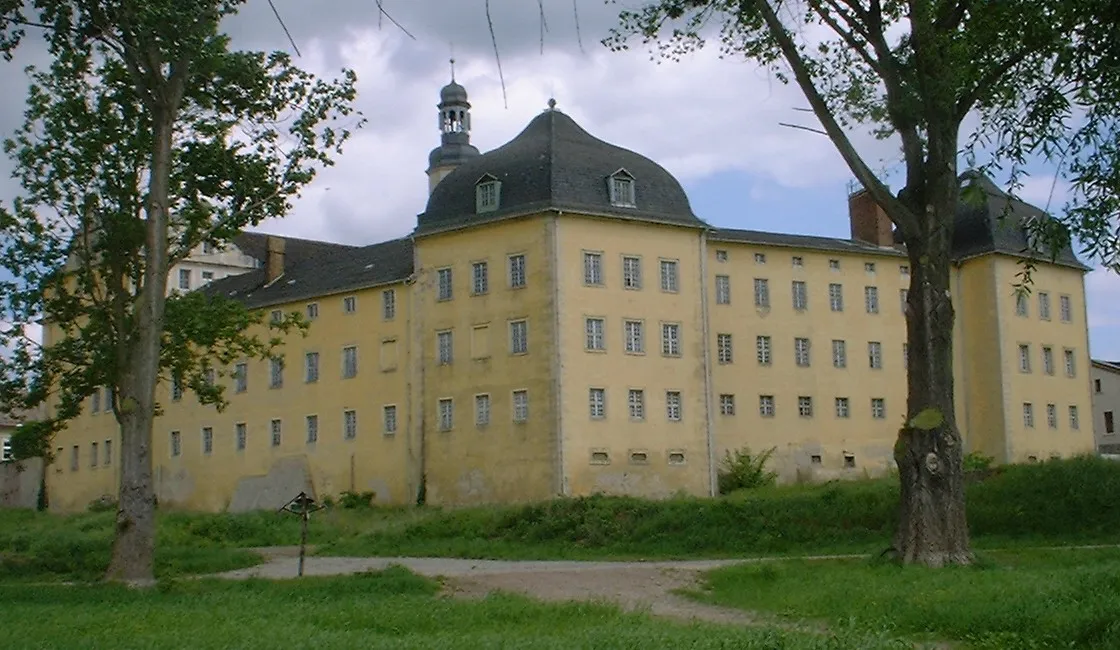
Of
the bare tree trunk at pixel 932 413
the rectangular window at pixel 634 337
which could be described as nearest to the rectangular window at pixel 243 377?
the rectangular window at pixel 634 337

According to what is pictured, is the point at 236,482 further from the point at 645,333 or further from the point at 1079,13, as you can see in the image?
the point at 1079,13

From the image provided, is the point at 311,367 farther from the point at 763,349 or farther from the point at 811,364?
Answer: the point at 811,364

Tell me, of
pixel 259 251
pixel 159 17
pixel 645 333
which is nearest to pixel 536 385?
pixel 645 333

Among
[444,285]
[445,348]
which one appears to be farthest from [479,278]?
[445,348]

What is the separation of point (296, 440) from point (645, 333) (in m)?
14.3

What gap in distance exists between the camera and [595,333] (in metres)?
Result: 45.9

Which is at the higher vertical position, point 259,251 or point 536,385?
point 259,251

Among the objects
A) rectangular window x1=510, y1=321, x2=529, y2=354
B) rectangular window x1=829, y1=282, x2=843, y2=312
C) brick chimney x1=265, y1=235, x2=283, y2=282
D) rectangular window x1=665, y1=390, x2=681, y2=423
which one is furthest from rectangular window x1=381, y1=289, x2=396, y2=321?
rectangular window x1=829, y1=282, x2=843, y2=312

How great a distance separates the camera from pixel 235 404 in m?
55.4

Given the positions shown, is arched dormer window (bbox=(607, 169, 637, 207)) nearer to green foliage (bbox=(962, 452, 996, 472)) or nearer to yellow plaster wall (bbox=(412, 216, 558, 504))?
yellow plaster wall (bbox=(412, 216, 558, 504))

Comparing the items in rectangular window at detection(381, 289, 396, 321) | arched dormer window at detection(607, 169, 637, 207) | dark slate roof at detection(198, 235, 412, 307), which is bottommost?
rectangular window at detection(381, 289, 396, 321)

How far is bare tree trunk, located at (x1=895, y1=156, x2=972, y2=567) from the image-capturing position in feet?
66.2

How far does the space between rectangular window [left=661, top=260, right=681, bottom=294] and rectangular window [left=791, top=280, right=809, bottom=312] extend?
6.19 metres

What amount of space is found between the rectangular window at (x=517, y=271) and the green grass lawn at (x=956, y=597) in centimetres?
2528
